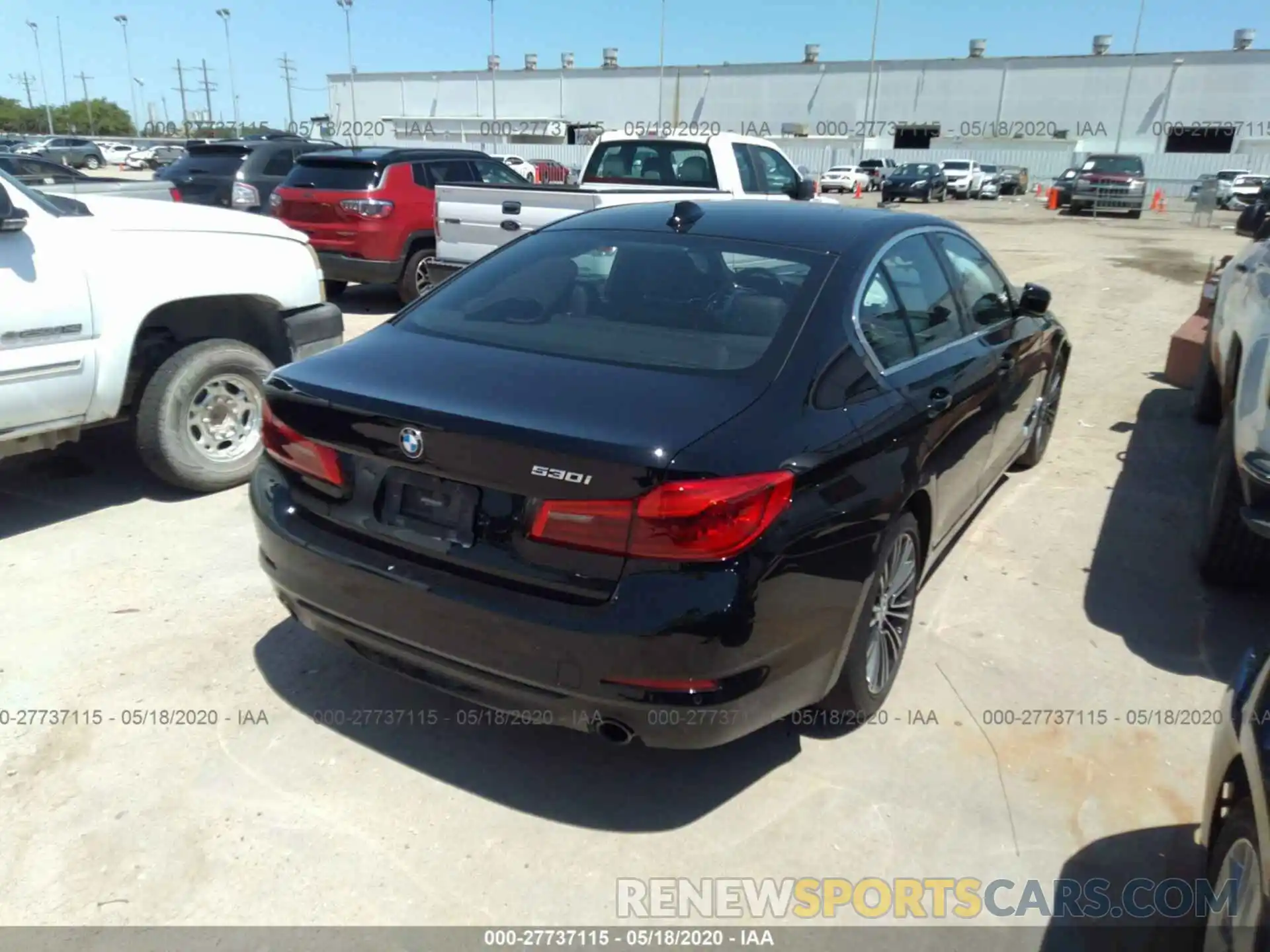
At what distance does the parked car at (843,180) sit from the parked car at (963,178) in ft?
13.6

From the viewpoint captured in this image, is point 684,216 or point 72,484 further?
point 72,484

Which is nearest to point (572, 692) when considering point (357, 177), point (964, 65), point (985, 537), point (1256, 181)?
point (985, 537)

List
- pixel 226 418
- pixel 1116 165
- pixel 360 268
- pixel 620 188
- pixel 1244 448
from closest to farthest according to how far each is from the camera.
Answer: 1. pixel 1244 448
2. pixel 226 418
3. pixel 620 188
4. pixel 360 268
5. pixel 1116 165

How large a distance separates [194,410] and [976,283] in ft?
12.8

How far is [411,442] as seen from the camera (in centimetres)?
259

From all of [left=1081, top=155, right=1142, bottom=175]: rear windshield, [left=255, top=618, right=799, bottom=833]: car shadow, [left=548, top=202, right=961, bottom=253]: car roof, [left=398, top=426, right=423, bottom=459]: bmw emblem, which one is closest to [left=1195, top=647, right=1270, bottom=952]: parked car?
[left=255, top=618, right=799, bottom=833]: car shadow

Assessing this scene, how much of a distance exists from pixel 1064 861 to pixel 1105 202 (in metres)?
31.3

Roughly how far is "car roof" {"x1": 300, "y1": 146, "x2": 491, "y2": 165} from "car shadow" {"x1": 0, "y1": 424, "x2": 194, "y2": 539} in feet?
15.6

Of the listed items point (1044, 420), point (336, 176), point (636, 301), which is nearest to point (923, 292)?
point (636, 301)

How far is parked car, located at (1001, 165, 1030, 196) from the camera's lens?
43531 mm

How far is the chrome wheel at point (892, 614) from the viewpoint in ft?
10.3

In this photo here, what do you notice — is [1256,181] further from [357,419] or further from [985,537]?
[357,419]

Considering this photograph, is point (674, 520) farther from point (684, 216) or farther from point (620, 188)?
point (620, 188)

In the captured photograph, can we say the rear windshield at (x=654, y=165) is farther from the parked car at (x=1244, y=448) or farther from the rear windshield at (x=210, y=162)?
the rear windshield at (x=210, y=162)
